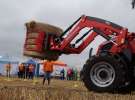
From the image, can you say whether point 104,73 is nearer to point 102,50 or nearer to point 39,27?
point 102,50

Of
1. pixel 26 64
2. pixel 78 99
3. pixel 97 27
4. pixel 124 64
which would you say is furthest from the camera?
pixel 26 64

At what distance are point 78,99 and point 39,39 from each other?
5858 millimetres

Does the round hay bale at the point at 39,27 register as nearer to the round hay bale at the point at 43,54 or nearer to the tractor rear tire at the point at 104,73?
the round hay bale at the point at 43,54

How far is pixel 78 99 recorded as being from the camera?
1275 cm

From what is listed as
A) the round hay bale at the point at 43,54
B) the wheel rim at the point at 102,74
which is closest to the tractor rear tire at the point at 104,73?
the wheel rim at the point at 102,74

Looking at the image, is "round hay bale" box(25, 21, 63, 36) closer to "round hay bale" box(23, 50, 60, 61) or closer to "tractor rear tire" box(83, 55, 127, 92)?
"round hay bale" box(23, 50, 60, 61)

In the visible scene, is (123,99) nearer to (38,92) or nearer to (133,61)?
(38,92)

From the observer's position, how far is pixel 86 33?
1798cm

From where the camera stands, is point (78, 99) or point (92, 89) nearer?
point (78, 99)

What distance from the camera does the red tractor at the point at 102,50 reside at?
52.7 feet

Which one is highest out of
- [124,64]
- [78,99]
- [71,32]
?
[71,32]

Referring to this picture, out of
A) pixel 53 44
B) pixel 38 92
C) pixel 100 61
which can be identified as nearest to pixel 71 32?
pixel 53 44

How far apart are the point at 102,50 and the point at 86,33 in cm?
107

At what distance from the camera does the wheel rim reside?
16.2 m
